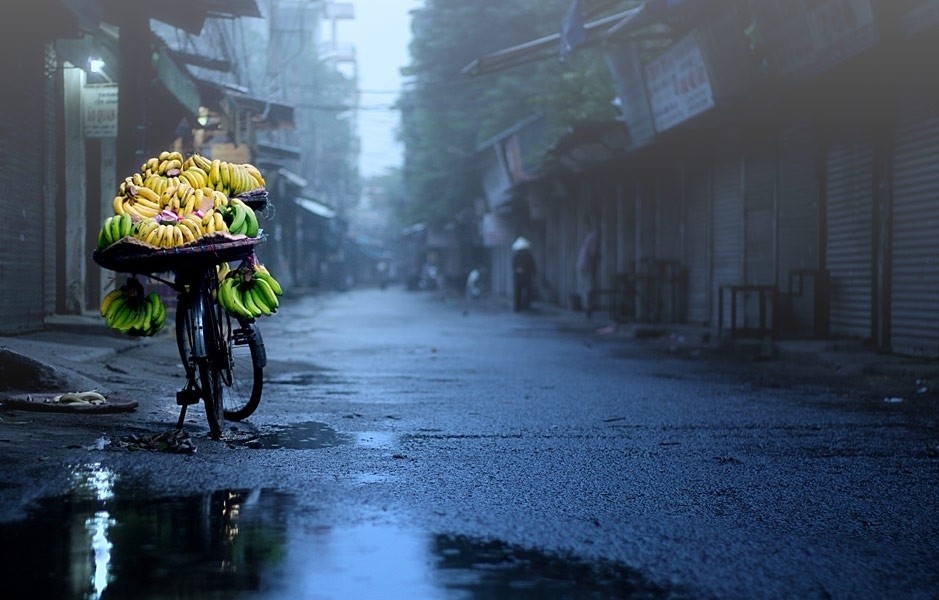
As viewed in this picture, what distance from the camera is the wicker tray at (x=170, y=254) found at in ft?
19.2

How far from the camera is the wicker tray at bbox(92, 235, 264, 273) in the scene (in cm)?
585

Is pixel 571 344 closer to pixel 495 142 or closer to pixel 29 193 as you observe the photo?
pixel 29 193

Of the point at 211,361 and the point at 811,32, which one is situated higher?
the point at 811,32

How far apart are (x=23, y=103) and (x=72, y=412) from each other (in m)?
7.07

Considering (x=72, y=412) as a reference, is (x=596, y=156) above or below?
above

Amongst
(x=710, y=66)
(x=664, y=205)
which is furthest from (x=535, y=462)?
(x=664, y=205)

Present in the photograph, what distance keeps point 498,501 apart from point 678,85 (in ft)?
49.2

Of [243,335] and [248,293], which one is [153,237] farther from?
[243,335]

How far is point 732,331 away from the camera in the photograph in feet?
52.1

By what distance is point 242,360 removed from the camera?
7215mm

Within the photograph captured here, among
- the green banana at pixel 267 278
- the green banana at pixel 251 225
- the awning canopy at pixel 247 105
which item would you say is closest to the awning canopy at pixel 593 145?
the awning canopy at pixel 247 105

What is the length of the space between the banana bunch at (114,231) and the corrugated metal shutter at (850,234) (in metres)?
10.7

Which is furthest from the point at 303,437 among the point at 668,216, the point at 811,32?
the point at 668,216

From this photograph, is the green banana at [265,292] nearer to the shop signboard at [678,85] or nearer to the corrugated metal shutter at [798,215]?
the corrugated metal shutter at [798,215]
